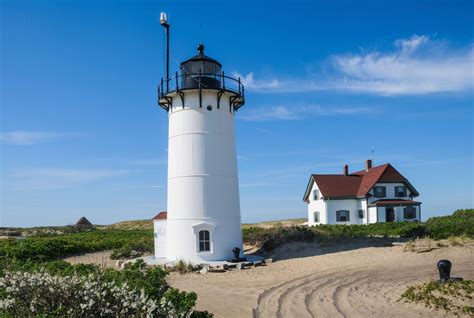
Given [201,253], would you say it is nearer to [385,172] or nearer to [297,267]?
[297,267]

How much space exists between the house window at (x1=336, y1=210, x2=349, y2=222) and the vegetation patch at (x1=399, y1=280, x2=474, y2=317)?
23.3m

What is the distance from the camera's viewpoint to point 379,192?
1352 inches

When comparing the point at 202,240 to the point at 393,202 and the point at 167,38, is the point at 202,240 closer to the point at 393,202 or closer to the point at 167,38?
the point at 167,38

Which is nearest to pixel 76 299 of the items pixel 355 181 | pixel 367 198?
pixel 367 198

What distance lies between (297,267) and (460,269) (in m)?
5.92

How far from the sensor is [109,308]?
719 centimetres

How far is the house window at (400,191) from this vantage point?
3525 cm

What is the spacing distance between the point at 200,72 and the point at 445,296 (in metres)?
12.9

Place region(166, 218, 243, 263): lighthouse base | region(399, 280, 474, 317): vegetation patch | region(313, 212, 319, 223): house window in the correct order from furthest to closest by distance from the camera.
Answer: region(313, 212, 319, 223): house window → region(166, 218, 243, 263): lighthouse base → region(399, 280, 474, 317): vegetation patch

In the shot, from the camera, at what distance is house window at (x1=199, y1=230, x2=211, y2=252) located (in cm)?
1780

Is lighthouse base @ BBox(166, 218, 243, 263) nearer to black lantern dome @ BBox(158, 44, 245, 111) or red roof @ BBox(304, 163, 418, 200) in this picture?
black lantern dome @ BBox(158, 44, 245, 111)

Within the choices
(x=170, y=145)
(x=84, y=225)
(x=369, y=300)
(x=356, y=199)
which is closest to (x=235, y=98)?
(x=170, y=145)

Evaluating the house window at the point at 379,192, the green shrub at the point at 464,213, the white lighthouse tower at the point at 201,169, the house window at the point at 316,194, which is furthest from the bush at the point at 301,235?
the house window at the point at 316,194

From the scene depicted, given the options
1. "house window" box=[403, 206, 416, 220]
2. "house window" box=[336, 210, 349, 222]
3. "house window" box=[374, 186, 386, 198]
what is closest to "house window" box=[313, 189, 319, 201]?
"house window" box=[336, 210, 349, 222]
